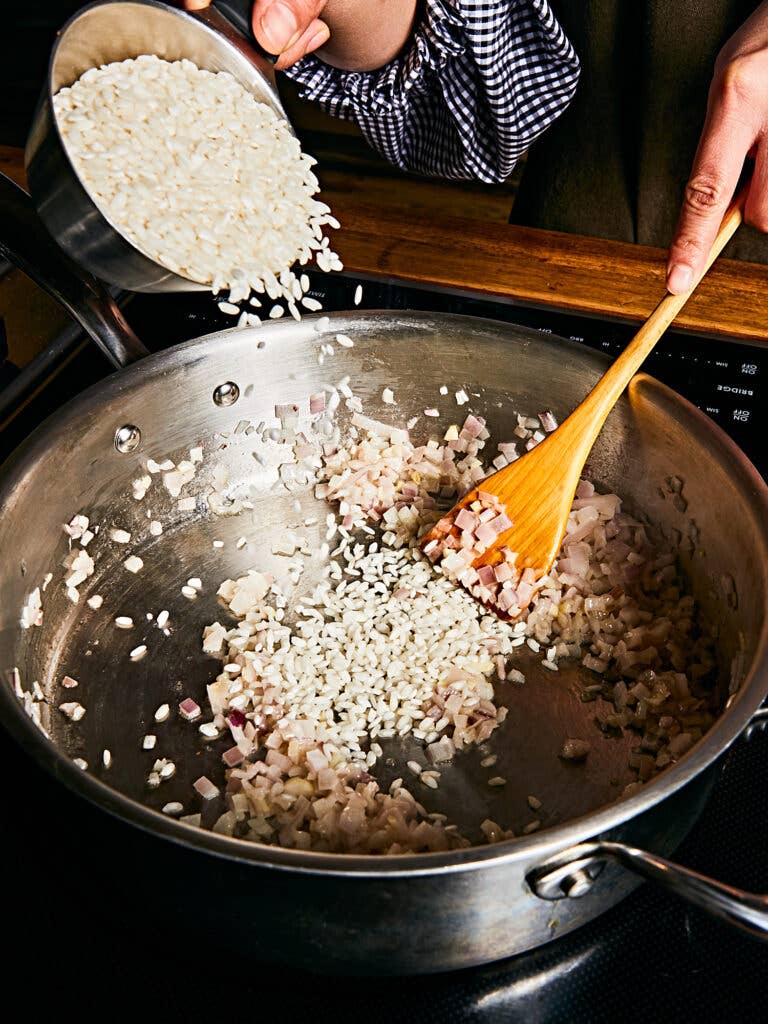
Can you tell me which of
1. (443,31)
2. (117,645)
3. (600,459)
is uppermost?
(443,31)

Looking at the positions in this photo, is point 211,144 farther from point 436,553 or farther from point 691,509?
point 691,509

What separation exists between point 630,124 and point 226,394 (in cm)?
95

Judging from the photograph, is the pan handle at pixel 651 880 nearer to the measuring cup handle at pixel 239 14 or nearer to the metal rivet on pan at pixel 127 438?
the metal rivet on pan at pixel 127 438

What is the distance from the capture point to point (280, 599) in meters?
1.30

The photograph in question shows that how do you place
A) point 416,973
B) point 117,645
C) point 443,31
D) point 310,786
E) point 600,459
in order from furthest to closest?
point 443,31 → point 600,459 → point 117,645 → point 310,786 → point 416,973

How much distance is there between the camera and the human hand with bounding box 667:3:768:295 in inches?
44.5

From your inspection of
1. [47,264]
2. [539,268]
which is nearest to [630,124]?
[539,268]

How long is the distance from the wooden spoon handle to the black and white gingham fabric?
53 centimetres

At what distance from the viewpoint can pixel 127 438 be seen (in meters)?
1.30

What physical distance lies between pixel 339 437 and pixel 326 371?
0.34ft

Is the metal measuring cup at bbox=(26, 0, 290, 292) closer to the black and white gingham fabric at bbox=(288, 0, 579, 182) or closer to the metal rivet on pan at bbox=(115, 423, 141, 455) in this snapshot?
the metal rivet on pan at bbox=(115, 423, 141, 455)

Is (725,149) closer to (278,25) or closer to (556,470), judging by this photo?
(556,470)

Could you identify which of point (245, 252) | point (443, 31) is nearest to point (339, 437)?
point (245, 252)

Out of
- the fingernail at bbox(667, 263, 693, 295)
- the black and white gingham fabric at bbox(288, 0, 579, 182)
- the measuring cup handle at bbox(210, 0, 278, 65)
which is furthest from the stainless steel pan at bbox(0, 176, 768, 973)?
the black and white gingham fabric at bbox(288, 0, 579, 182)
